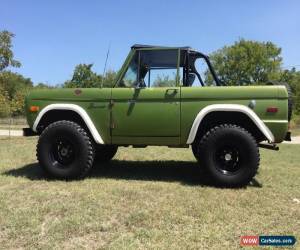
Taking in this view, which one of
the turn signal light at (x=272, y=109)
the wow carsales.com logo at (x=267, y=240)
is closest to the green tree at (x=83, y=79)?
the turn signal light at (x=272, y=109)

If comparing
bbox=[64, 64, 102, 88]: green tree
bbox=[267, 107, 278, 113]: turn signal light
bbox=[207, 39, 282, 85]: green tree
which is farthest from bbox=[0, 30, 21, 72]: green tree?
bbox=[207, 39, 282, 85]: green tree

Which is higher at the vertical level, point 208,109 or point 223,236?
point 208,109

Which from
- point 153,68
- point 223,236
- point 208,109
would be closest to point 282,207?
point 223,236

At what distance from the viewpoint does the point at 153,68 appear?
6852mm

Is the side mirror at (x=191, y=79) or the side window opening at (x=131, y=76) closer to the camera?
the side window opening at (x=131, y=76)

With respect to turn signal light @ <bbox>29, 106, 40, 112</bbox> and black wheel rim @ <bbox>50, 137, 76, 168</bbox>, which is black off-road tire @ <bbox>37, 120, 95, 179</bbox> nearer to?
black wheel rim @ <bbox>50, 137, 76, 168</bbox>

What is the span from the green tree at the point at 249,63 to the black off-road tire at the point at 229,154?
46605 millimetres

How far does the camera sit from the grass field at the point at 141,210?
13.1 ft

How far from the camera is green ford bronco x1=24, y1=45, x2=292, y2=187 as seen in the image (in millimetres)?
5992

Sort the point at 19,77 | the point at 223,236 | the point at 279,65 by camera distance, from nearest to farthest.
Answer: the point at 223,236 → the point at 279,65 → the point at 19,77

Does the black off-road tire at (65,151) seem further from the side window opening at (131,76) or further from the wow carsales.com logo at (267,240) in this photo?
the wow carsales.com logo at (267,240)

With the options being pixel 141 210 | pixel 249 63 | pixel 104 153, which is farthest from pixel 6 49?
pixel 249 63

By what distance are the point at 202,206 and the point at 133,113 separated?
2.08m

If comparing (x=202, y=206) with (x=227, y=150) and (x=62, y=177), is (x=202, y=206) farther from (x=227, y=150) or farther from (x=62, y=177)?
(x=62, y=177)
